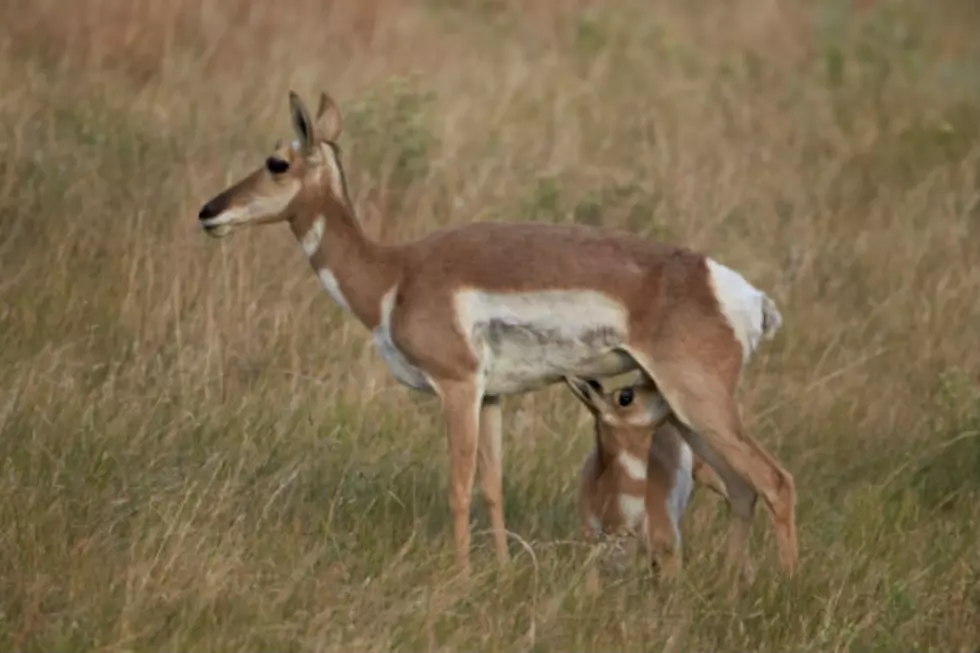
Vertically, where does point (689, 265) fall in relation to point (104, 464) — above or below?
above

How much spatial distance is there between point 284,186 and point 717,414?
168cm

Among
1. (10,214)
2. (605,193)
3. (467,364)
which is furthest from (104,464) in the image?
(605,193)

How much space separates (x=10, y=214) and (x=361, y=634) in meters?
4.17

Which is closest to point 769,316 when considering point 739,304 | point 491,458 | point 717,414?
point 739,304

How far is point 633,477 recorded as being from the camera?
23.7 feet

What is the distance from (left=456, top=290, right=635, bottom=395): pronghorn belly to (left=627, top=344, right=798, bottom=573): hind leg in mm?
112

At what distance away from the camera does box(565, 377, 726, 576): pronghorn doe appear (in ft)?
23.5

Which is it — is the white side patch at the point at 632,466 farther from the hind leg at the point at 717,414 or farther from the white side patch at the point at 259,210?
the white side patch at the point at 259,210

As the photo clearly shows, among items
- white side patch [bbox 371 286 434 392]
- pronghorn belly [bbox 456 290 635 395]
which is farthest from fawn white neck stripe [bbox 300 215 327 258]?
pronghorn belly [bbox 456 290 635 395]

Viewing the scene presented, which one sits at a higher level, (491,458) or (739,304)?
(739,304)

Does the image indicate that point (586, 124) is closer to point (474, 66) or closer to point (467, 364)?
point (474, 66)

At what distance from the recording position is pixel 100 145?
1019 cm

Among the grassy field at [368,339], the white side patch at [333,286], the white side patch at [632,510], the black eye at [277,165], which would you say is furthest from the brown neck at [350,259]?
the white side patch at [632,510]

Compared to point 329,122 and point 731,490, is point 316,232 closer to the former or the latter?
point 329,122
